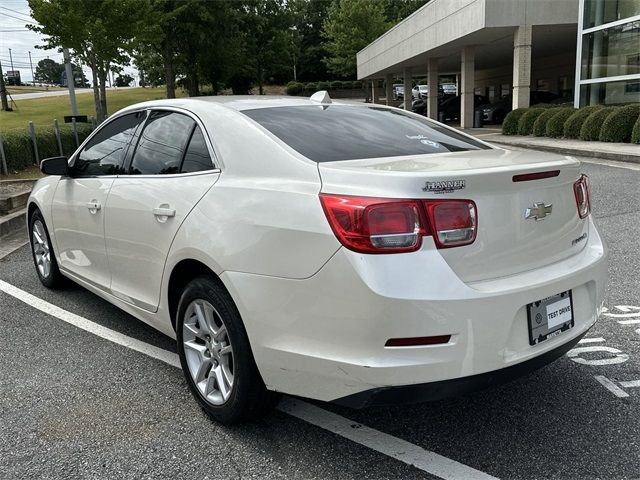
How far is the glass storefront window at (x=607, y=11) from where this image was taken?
1692 cm

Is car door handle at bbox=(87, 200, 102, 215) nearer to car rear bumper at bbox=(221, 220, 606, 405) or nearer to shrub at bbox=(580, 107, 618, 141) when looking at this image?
car rear bumper at bbox=(221, 220, 606, 405)

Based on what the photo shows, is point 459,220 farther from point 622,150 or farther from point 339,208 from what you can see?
point 622,150

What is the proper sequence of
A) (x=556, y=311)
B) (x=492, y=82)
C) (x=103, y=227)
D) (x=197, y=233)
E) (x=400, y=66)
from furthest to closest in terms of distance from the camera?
(x=492, y=82), (x=400, y=66), (x=103, y=227), (x=197, y=233), (x=556, y=311)

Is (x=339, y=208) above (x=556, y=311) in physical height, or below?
above

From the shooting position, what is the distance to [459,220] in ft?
7.86

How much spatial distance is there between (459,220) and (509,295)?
0.37 metres

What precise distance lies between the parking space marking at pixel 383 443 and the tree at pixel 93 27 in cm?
1629

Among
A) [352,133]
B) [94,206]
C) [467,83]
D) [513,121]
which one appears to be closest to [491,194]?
[352,133]

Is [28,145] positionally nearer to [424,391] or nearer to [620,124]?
[424,391]

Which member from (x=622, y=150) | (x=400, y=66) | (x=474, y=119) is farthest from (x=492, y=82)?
(x=622, y=150)

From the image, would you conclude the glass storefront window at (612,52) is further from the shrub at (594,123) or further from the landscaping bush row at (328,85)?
the landscaping bush row at (328,85)

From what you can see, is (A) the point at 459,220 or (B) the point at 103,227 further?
(B) the point at 103,227

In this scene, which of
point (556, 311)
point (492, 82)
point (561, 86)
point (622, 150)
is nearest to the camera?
point (556, 311)

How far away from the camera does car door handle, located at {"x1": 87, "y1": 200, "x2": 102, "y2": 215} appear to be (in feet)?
12.9
